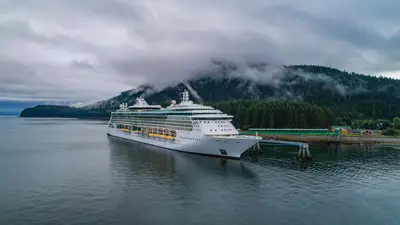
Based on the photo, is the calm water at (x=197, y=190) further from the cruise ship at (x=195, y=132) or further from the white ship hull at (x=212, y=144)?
the cruise ship at (x=195, y=132)

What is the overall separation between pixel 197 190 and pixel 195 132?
24112mm

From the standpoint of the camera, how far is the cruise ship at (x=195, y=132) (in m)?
58.8

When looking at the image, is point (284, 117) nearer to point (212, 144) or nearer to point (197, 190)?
point (212, 144)

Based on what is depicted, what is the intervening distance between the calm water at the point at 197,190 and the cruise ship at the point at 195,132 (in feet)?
9.14

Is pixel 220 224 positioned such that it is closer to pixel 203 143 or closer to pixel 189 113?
pixel 203 143

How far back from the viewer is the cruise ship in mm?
58750

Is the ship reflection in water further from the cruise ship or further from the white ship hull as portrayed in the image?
the cruise ship

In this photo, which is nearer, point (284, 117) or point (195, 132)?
point (195, 132)

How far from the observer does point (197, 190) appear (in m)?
40.0

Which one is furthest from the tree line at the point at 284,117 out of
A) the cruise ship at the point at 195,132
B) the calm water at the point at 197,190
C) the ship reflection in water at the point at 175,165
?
the ship reflection in water at the point at 175,165

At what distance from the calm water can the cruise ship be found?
9.14 ft

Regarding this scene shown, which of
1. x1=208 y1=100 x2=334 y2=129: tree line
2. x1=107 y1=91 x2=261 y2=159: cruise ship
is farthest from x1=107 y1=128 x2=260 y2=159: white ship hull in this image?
x1=208 y1=100 x2=334 y2=129: tree line

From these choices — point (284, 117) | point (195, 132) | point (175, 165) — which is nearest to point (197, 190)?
point (175, 165)

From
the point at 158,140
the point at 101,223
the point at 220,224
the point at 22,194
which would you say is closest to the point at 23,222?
the point at 101,223
